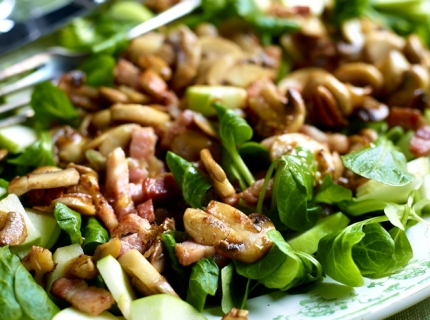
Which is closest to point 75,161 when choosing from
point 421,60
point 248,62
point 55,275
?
point 55,275

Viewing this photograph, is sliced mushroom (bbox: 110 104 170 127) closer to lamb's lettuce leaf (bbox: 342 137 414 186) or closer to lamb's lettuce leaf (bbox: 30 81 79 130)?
lamb's lettuce leaf (bbox: 30 81 79 130)

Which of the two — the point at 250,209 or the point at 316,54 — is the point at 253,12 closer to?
the point at 316,54

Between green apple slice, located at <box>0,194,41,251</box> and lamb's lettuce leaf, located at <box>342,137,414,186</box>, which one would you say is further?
lamb's lettuce leaf, located at <box>342,137,414,186</box>

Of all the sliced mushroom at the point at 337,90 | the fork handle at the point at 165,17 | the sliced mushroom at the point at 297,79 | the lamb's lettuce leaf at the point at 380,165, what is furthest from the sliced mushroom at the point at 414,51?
the fork handle at the point at 165,17

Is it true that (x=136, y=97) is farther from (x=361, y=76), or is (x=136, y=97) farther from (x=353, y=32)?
(x=353, y=32)

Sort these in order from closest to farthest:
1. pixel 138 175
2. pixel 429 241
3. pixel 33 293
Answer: pixel 33 293 < pixel 429 241 < pixel 138 175

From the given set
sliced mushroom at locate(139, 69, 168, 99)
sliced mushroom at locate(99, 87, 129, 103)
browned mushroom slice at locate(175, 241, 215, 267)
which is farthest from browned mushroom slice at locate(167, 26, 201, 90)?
browned mushroom slice at locate(175, 241, 215, 267)
